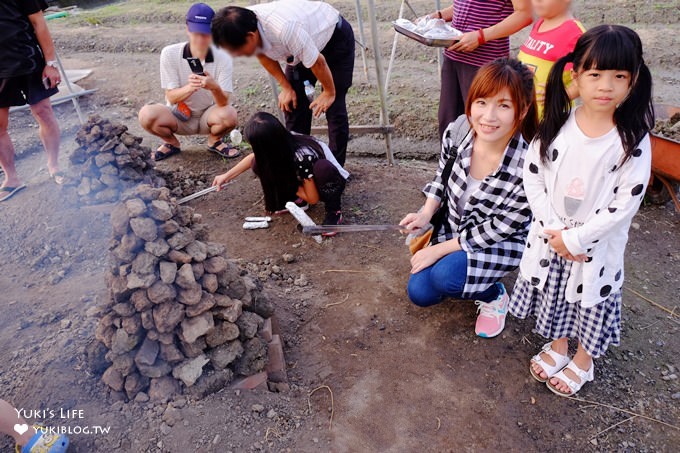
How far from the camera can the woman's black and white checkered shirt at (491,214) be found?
2.25 m

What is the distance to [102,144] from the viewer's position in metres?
3.93

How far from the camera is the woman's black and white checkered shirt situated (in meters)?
2.25

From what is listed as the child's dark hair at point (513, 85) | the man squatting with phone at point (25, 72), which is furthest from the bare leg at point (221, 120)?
the child's dark hair at point (513, 85)

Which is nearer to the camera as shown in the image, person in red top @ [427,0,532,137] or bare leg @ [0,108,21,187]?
person in red top @ [427,0,532,137]

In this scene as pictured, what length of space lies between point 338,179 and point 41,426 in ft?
7.13

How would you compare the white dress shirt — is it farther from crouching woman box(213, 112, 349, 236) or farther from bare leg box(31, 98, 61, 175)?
bare leg box(31, 98, 61, 175)

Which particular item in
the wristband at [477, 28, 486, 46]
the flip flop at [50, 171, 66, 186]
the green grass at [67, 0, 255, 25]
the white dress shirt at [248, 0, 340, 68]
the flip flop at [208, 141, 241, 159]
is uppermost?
the white dress shirt at [248, 0, 340, 68]

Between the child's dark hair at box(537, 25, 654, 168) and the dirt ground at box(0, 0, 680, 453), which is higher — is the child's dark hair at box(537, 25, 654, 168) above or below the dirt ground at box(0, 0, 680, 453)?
above

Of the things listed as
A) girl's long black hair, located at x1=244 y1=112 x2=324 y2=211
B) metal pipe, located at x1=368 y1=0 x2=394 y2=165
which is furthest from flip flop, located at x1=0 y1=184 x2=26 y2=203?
metal pipe, located at x1=368 y1=0 x2=394 y2=165

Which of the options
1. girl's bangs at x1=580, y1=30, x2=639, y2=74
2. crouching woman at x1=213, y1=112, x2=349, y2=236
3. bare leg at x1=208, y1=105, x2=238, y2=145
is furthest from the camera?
bare leg at x1=208, y1=105, x2=238, y2=145

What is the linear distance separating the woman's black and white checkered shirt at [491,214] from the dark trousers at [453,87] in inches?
39.4

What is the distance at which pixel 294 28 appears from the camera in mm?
3152

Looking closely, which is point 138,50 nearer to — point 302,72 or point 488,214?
point 302,72

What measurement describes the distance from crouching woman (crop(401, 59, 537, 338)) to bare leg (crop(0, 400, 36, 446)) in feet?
5.88
